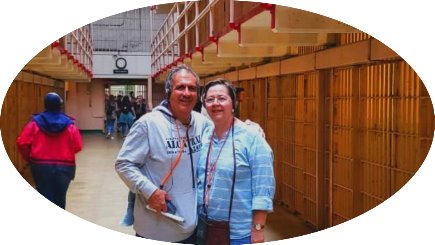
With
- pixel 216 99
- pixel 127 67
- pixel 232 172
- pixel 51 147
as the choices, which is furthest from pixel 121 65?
pixel 232 172

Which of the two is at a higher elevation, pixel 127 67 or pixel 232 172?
pixel 127 67

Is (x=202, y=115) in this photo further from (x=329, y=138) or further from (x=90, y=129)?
(x=329, y=138)

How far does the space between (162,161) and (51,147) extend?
1.92 ft

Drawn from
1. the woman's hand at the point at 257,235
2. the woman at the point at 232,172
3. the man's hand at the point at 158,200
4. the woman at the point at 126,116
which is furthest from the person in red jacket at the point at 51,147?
the woman's hand at the point at 257,235

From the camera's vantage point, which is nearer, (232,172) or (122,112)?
(232,172)

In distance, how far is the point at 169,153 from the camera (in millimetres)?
2131

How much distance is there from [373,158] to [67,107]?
1428 mm

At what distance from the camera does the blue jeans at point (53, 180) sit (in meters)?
2.30

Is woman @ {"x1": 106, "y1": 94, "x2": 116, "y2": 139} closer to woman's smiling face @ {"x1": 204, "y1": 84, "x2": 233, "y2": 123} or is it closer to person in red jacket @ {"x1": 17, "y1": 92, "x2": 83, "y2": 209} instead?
person in red jacket @ {"x1": 17, "y1": 92, "x2": 83, "y2": 209}

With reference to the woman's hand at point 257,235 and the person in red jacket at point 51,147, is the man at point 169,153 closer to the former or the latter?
the woman's hand at point 257,235

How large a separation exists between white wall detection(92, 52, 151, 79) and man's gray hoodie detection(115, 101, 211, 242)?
384 millimetres

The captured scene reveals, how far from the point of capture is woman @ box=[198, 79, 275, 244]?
2113 millimetres

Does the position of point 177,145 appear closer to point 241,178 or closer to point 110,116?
point 241,178

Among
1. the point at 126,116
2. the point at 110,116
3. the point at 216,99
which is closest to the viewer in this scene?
the point at 216,99
